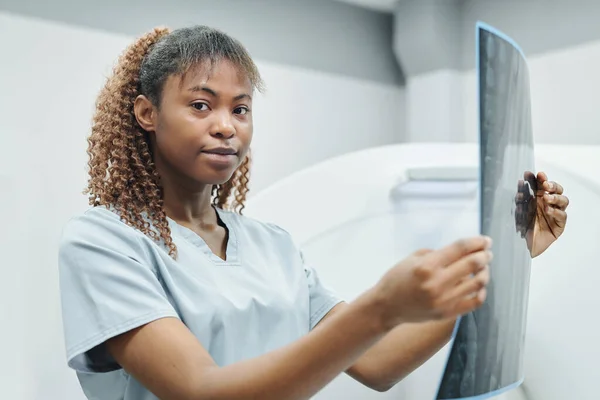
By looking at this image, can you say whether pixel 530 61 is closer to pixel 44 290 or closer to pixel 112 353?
pixel 44 290

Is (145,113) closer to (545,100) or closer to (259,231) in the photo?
(259,231)

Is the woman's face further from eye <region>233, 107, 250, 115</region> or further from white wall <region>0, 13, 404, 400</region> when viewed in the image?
white wall <region>0, 13, 404, 400</region>

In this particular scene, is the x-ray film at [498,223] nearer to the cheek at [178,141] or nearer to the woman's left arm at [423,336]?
the woman's left arm at [423,336]

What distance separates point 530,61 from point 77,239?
1.95 metres

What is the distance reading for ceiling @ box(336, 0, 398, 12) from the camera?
269 centimetres

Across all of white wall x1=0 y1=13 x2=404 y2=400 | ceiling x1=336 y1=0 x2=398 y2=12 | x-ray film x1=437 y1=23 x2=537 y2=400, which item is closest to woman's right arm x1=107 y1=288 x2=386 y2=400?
x-ray film x1=437 y1=23 x2=537 y2=400

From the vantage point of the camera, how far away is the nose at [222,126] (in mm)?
829

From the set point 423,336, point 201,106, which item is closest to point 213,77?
point 201,106

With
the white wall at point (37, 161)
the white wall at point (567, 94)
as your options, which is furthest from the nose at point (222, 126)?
the white wall at point (567, 94)

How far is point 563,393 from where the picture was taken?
1.08 meters

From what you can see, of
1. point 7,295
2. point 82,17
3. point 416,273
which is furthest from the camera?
point 82,17

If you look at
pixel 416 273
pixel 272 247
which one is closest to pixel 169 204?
pixel 272 247

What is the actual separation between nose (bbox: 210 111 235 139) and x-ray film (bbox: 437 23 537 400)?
13.0 inches

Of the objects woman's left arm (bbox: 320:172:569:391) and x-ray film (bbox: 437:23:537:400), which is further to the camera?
woman's left arm (bbox: 320:172:569:391)
